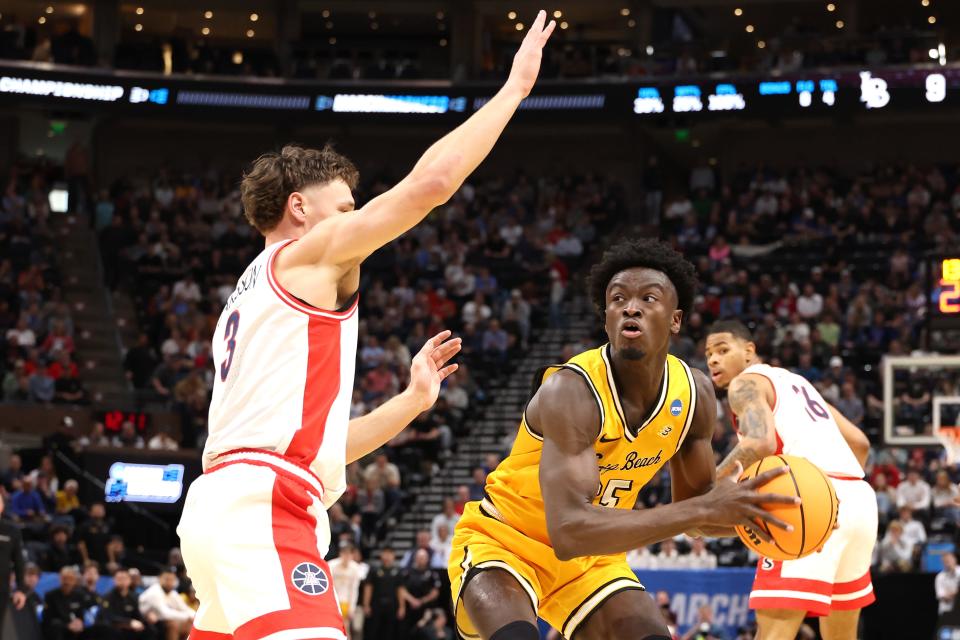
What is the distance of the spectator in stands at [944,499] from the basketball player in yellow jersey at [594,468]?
12357 mm

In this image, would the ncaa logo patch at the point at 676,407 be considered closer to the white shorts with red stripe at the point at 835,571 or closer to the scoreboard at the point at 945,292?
the white shorts with red stripe at the point at 835,571

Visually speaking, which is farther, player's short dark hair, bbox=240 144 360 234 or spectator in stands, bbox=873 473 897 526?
spectator in stands, bbox=873 473 897 526

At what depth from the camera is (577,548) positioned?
4992mm

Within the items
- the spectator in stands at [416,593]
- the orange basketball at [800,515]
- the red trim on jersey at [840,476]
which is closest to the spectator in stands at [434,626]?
the spectator in stands at [416,593]

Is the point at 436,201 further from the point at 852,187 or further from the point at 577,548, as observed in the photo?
the point at 852,187

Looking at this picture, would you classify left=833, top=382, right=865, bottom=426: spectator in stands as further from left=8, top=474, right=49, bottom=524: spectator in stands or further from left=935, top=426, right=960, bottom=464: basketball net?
left=8, top=474, right=49, bottom=524: spectator in stands

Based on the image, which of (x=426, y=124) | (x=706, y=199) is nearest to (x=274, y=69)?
(x=426, y=124)

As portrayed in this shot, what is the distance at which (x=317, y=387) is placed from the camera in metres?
4.47

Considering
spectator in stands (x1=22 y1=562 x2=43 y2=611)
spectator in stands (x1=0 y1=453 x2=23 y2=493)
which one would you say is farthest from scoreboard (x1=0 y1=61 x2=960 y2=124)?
spectator in stands (x1=22 y1=562 x2=43 y2=611)

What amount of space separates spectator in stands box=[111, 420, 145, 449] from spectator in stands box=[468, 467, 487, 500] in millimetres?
5030

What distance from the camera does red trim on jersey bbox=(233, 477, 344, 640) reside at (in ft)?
13.5

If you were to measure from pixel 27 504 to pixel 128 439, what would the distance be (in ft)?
8.26

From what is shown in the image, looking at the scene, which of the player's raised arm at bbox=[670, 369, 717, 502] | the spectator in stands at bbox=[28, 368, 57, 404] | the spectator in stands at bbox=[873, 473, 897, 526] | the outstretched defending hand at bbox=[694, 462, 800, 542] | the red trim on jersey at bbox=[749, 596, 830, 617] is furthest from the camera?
the spectator in stands at bbox=[28, 368, 57, 404]

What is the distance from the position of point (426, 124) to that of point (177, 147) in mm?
6839
